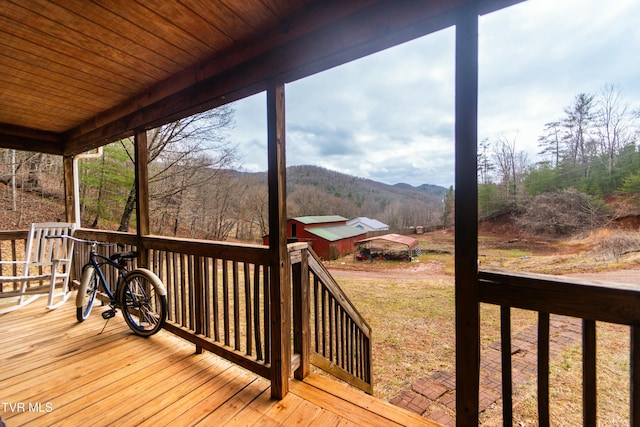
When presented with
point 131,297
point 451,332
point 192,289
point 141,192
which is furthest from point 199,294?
point 451,332

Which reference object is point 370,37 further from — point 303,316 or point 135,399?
point 135,399

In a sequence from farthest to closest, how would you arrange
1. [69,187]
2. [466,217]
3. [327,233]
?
1. [327,233]
2. [69,187]
3. [466,217]

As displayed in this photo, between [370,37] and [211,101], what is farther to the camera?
[211,101]

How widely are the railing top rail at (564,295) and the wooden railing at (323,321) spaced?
3.93ft

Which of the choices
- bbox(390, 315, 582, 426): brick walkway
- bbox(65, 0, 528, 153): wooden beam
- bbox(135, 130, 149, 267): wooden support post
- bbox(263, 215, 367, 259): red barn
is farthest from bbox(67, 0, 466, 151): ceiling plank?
bbox(263, 215, 367, 259): red barn

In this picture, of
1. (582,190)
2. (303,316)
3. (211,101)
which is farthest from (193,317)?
(582,190)

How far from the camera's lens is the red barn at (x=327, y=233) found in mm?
11141

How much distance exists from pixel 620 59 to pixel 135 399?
328 centimetres

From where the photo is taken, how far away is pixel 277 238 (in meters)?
1.81

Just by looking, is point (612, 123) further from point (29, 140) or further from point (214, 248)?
point (29, 140)

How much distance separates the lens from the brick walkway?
124 inches

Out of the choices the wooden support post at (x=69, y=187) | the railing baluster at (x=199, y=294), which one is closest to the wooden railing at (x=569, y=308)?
the railing baluster at (x=199, y=294)

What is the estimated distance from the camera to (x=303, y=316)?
2.03 metres

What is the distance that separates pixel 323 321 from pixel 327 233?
967cm
